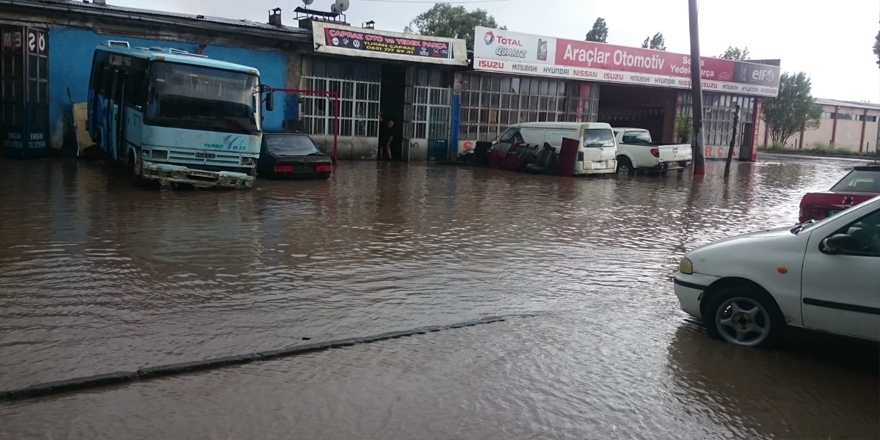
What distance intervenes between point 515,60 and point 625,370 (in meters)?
23.6

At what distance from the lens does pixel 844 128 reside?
65625mm

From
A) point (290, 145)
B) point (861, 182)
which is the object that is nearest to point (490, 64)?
point (290, 145)

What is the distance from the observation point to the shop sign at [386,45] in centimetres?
2375

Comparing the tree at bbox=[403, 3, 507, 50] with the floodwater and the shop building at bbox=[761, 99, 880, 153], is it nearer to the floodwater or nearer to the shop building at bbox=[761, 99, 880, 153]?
the shop building at bbox=[761, 99, 880, 153]

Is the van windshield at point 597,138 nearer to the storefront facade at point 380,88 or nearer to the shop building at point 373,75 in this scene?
the shop building at point 373,75

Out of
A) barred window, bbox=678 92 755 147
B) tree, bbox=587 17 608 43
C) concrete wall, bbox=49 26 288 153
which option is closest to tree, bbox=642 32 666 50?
tree, bbox=587 17 608 43

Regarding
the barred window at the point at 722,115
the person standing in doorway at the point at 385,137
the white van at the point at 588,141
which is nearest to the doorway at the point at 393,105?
the person standing in doorway at the point at 385,137

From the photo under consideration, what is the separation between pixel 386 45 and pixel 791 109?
42.8 m

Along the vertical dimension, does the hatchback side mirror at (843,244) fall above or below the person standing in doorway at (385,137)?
below

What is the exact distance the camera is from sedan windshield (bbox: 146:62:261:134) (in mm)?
13883

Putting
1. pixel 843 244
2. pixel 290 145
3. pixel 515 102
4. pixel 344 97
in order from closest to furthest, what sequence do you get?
pixel 843 244
pixel 290 145
pixel 344 97
pixel 515 102

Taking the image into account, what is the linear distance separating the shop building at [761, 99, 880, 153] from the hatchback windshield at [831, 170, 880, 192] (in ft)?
183

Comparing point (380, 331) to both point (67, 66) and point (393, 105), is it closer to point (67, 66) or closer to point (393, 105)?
point (67, 66)

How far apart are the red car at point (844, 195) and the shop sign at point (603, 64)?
14901 millimetres
